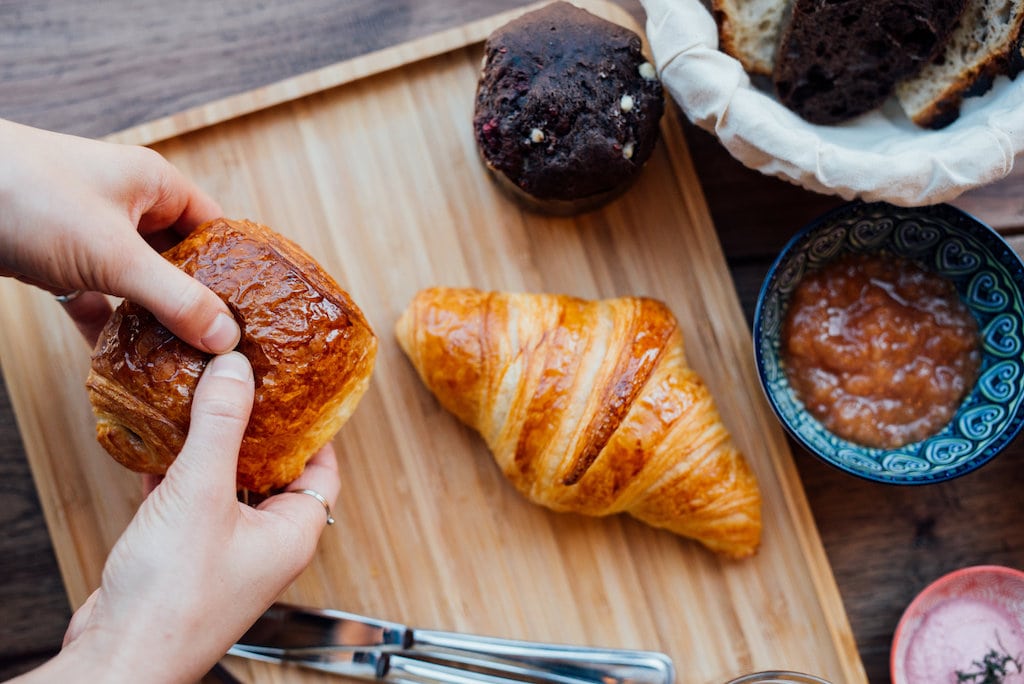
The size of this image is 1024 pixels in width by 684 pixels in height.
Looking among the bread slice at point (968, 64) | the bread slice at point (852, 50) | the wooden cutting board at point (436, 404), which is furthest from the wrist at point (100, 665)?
the bread slice at point (968, 64)

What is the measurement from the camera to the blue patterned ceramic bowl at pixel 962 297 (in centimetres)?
196

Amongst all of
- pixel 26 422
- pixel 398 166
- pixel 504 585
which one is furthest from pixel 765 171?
pixel 26 422

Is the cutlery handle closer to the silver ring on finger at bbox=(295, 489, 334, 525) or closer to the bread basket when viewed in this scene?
the silver ring on finger at bbox=(295, 489, 334, 525)

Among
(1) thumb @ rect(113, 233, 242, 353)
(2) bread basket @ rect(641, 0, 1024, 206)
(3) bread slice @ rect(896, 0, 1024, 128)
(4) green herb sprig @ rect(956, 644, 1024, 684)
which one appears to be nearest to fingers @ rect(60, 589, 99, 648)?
(1) thumb @ rect(113, 233, 242, 353)

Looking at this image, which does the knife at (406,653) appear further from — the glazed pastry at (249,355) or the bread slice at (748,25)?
the bread slice at (748,25)

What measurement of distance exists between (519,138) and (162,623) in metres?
1.22

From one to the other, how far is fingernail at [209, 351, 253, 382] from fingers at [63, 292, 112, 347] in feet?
1.76

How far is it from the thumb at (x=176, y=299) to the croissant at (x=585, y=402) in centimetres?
52

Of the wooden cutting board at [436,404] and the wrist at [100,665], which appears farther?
the wooden cutting board at [436,404]

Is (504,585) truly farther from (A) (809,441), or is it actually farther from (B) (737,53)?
(B) (737,53)

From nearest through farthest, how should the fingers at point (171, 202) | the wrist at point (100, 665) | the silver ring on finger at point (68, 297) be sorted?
the wrist at point (100, 665)
the fingers at point (171, 202)
the silver ring on finger at point (68, 297)

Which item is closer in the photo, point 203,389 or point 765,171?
point 203,389

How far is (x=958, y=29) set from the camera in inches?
75.4

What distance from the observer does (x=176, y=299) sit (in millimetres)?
1523
